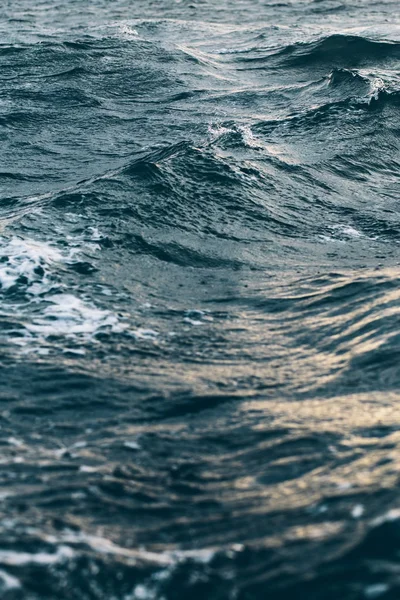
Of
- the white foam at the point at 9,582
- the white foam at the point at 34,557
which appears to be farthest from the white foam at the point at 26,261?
the white foam at the point at 9,582

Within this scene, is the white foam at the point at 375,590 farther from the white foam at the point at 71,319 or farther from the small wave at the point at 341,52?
the small wave at the point at 341,52

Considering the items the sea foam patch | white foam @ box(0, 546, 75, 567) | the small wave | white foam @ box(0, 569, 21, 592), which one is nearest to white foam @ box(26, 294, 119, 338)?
the sea foam patch

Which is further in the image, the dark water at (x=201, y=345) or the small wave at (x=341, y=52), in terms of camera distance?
the small wave at (x=341, y=52)

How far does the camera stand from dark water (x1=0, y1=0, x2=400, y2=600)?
13.6 ft

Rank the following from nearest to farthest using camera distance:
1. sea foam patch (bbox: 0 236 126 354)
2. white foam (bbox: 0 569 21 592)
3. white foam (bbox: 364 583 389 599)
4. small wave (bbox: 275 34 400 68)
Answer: white foam (bbox: 364 583 389 599) → white foam (bbox: 0 569 21 592) → sea foam patch (bbox: 0 236 126 354) → small wave (bbox: 275 34 400 68)

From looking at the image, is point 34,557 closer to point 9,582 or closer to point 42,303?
point 9,582

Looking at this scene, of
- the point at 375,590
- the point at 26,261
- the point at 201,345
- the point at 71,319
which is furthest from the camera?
the point at 26,261

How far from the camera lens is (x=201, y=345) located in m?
6.46

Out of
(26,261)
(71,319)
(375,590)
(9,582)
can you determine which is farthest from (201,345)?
(375,590)

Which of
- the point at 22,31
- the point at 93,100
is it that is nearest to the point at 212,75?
the point at 93,100

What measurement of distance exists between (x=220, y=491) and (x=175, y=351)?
1.93 meters

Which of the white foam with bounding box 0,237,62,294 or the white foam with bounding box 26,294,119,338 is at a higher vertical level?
the white foam with bounding box 0,237,62,294

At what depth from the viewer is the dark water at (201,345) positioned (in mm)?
4133

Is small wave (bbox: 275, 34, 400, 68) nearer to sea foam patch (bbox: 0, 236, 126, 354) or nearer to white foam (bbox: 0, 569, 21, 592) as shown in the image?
sea foam patch (bbox: 0, 236, 126, 354)
